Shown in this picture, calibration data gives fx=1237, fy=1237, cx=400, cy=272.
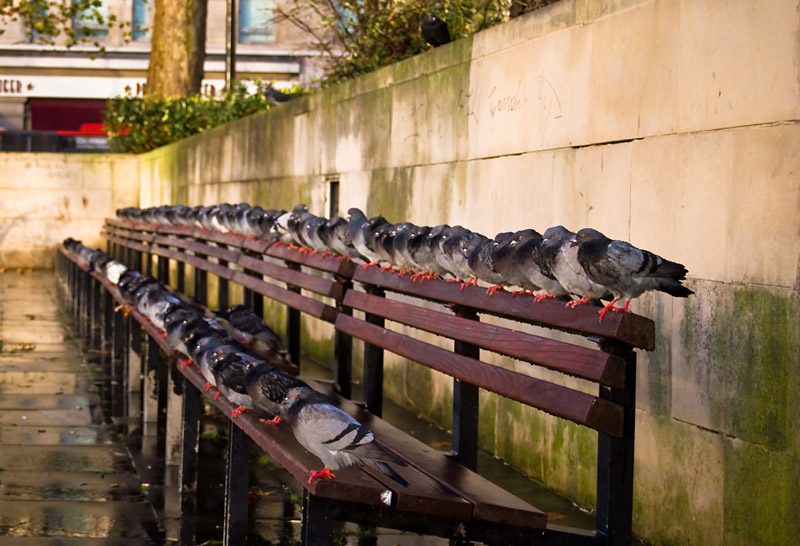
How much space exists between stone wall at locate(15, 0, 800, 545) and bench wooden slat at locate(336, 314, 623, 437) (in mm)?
1025

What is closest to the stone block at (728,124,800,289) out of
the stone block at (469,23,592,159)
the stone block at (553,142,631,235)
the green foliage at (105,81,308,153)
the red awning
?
the stone block at (553,142,631,235)

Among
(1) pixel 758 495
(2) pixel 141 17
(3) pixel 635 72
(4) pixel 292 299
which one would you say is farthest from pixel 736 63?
(2) pixel 141 17

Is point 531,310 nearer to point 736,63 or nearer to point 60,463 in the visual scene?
point 736,63

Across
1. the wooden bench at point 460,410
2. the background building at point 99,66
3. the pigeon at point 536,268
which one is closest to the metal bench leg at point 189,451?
the wooden bench at point 460,410

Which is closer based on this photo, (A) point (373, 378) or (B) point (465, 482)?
(B) point (465, 482)

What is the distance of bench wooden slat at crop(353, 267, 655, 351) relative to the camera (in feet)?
12.1

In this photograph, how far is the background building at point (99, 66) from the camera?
41.9m

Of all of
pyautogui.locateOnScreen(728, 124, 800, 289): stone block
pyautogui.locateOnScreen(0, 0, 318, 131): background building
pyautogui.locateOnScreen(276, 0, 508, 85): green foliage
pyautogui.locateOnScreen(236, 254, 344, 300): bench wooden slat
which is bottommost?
pyautogui.locateOnScreen(236, 254, 344, 300): bench wooden slat

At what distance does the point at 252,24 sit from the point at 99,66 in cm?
562

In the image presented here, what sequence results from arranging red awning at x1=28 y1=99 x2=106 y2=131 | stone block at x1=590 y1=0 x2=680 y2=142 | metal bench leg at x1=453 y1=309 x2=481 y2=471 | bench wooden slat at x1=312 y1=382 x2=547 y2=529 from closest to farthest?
bench wooden slat at x1=312 y1=382 x2=547 y2=529, metal bench leg at x1=453 y1=309 x2=481 y2=471, stone block at x1=590 y1=0 x2=680 y2=142, red awning at x1=28 y1=99 x2=106 y2=131

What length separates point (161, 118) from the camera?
25.0 metres

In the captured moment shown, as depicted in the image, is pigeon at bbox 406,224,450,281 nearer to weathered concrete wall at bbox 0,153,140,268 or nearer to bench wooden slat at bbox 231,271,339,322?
bench wooden slat at bbox 231,271,339,322

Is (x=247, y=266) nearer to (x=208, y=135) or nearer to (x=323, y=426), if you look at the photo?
(x=323, y=426)

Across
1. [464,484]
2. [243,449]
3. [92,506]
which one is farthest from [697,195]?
[92,506]
